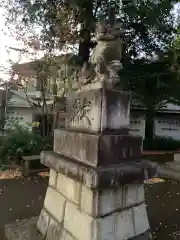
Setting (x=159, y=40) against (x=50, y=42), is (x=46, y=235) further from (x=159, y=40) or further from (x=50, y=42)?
Result: (x=159, y=40)

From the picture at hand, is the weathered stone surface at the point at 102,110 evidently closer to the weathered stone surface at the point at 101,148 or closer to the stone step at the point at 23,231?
the weathered stone surface at the point at 101,148

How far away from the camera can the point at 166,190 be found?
21.5 feet

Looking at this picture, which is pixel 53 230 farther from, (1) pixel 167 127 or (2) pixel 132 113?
(1) pixel 167 127

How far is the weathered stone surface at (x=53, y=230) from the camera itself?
3047mm

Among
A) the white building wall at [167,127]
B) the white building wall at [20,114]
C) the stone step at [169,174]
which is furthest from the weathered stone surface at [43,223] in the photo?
the white building wall at [167,127]

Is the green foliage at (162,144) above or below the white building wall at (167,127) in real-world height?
below

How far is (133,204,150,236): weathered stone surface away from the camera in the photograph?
9.75 ft

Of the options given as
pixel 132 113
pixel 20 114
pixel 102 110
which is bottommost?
pixel 102 110

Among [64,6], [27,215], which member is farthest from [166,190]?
[64,6]

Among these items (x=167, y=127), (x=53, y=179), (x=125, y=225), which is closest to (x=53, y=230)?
(x=53, y=179)

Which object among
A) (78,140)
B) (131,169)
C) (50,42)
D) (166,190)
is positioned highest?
(50,42)

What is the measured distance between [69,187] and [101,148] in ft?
2.36

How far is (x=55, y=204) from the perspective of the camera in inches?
128

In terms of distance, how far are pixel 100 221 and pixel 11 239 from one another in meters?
1.52
